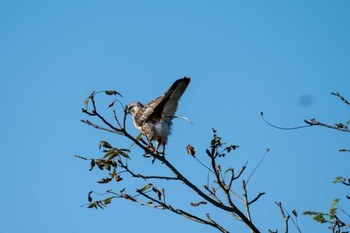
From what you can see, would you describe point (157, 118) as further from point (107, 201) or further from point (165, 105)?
point (107, 201)

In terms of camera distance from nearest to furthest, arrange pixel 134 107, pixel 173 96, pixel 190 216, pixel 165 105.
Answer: pixel 190 216
pixel 173 96
pixel 165 105
pixel 134 107

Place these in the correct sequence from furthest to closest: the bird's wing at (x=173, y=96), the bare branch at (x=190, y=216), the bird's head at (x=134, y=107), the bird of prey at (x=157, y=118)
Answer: the bird's head at (x=134, y=107), the bird of prey at (x=157, y=118), the bird's wing at (x=173, y=96), the bare branch at (x=190, y=216)

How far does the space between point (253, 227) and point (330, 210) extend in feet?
2.62

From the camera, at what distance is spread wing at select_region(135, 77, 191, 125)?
6285 mm

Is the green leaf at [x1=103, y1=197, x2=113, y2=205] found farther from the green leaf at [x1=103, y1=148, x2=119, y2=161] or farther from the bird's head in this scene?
the bird's head

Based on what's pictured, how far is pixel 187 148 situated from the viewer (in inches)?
174

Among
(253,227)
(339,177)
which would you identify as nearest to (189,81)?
(339,177)

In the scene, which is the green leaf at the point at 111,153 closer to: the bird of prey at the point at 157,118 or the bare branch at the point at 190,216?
the bare branch at the point at 190,216

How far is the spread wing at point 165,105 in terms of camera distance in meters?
6.28

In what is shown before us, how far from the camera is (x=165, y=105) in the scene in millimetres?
6730

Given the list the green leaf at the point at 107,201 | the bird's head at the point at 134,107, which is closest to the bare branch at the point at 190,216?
the green leaf at the point at 107,201

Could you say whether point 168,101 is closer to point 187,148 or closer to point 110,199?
point 187,148

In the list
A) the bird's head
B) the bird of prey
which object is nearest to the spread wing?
the bird of prey

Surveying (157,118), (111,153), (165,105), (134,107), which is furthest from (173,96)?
(111,153)
